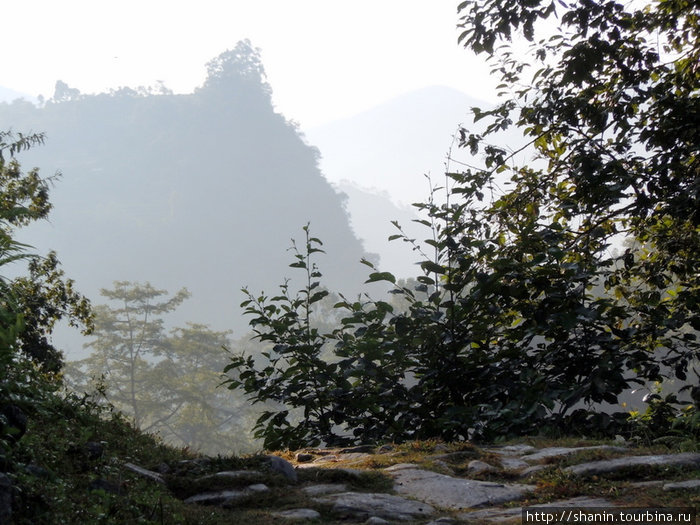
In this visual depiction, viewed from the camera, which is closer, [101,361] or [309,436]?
[309,436]

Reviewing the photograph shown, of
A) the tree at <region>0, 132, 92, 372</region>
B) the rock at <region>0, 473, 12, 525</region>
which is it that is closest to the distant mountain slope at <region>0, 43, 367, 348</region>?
the tree at <region>0, 132, 92, 372</region>

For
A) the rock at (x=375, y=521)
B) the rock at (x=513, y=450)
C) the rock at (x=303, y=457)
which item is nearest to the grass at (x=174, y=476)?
the rock at (x=513, y=450)

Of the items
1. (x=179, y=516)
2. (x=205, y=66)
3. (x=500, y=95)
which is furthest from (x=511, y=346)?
(x=205, y=66)

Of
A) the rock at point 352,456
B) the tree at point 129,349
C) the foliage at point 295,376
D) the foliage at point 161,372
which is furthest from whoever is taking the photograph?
the tree at point 129,349

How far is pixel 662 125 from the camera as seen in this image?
5945 mm

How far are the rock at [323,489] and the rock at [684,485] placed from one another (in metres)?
1.81

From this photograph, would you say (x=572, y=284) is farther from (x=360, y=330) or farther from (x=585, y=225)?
(x=360, y=330)

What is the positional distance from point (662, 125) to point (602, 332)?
192 cm

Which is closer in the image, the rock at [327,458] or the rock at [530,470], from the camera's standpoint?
the rock at [530,470]

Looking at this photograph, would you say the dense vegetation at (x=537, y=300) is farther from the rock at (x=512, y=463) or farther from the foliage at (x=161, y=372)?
the foliage at (x=161, y=372)

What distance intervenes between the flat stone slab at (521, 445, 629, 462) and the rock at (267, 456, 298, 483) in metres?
1.62

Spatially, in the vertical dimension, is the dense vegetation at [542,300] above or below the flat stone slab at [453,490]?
above

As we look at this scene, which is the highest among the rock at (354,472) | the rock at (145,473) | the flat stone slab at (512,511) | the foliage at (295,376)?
the foliage at (295,376)

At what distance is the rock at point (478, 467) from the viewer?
4461 mm
